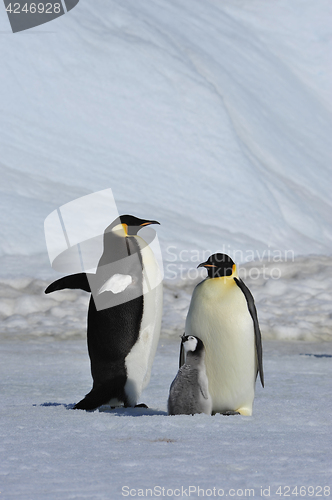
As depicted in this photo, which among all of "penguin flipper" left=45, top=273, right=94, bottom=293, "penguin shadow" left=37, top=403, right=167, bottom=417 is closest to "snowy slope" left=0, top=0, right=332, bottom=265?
"penguin flipper" left=45, top=273, right=94, bottom=293

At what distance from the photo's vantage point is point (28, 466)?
1.77m

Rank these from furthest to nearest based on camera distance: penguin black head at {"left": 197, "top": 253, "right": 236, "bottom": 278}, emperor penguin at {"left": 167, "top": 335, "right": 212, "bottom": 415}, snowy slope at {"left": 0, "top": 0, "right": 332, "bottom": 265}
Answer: snowy slope at {"left": 0, "top": 0, "right": 332, "bottom": 265} → penguin black head at {"left": 197, "top": 253, "right": 236, "bottom": 278} → emperor penguin at {"left": 167, "top": 335, "right": 212, "bottom": 415}

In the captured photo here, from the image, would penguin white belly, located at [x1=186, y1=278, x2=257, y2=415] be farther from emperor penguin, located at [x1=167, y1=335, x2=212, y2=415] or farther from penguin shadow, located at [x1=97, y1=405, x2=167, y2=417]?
penguin shadow, located at [x1=97, y1=405, x2=167, y2=417]

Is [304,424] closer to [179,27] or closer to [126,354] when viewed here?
[126,354]

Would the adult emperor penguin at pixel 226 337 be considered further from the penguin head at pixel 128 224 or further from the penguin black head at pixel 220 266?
the penguin head at pixel 128 224

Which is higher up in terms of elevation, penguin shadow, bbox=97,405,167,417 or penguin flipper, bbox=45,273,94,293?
penguin flipper, bbox=45,273,94,293

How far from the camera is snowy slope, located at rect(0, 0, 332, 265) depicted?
9.56 metres

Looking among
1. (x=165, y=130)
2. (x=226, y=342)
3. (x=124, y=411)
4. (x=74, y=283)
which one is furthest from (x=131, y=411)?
(x=165, y=130)

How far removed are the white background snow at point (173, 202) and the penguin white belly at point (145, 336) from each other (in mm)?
141

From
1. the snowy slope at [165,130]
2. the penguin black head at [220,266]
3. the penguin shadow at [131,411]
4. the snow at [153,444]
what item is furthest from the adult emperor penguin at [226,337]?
the snowy slope at [165,130]

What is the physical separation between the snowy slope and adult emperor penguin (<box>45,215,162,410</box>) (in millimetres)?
4692

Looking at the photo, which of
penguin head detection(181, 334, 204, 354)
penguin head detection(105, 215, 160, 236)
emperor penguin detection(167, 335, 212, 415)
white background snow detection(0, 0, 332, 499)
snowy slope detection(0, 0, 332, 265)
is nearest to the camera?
white background snow detection(0, 0, 332, 499)

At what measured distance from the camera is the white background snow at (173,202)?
194 centimetres

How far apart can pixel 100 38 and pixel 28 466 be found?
1157 centimetres
